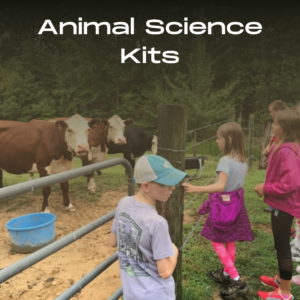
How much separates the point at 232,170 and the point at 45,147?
13.1 feet

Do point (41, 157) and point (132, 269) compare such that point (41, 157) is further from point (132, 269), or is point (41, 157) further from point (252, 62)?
point (252, 62)

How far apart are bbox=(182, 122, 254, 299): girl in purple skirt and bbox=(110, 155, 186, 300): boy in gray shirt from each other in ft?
2.61

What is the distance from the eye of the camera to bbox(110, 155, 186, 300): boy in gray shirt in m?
1.30

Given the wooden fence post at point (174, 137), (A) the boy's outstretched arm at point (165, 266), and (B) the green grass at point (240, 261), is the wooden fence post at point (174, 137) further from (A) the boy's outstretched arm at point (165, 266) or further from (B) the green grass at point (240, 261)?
(B) the green grass at point (240, 261)

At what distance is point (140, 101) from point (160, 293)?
2347 centimetres

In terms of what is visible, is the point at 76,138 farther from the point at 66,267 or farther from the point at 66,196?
the point at 66,267

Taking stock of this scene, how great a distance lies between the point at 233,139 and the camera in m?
2.24

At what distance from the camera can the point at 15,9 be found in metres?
30.6

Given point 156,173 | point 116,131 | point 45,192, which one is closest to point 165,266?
point 156,173

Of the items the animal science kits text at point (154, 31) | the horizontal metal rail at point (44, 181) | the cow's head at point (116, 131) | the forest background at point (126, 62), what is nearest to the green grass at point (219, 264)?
the horizontal metal rail at point (44, 181)

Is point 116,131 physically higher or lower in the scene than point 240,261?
higher

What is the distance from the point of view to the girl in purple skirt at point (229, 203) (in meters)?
2.22

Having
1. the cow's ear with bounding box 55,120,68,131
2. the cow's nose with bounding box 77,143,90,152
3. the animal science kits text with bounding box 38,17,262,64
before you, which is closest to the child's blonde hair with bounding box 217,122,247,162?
the cow's nose with bounding box 77,143,90,152

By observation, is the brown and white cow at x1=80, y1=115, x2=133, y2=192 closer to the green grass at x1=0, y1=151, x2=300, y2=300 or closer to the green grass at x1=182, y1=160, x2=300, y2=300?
the green grass at x1=0, y1=151, x2=300, y2=300
